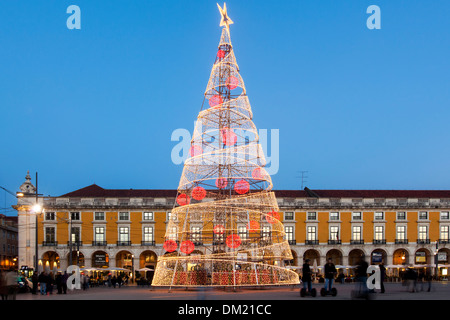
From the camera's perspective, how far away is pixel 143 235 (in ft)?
241

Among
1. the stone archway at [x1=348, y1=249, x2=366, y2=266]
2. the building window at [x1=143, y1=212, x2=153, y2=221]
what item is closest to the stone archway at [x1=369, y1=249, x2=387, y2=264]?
the stone archway at [x1=348, y1=249, x2=366, y2=266]

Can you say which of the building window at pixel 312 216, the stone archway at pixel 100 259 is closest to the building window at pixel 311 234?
the building window at pixel 312 216

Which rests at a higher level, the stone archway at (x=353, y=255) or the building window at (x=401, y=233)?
the building window at (x=401, y=233)

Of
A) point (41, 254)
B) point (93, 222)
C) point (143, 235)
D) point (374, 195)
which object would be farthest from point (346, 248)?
point (41, 254)

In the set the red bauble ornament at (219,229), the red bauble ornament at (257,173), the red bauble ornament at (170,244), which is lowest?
the red bauble ornament at (170,244)

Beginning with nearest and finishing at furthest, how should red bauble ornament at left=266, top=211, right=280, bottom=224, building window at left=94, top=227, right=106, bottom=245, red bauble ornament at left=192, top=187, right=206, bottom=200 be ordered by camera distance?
red bauble ornament at left=192, top=187, right=206, bottom=200, red bauble ornament at left=266, top=211, right=280, bottom=224, building window at left=94, top=227, right=106, bottom=245

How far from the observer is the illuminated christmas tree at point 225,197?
98.5 ft

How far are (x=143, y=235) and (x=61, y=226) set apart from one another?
31.8 feet

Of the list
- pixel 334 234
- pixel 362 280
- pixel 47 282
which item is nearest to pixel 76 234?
pixel 334 234

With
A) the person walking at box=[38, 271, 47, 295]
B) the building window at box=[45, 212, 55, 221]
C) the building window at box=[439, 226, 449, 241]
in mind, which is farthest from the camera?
the building window at box=[439, 226, 449, 241]

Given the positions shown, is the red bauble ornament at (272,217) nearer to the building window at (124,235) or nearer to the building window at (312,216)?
the building window at (312,216)

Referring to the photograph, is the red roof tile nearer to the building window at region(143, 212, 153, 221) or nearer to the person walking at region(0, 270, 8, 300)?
the building window at region(143, 212, 153, 221)

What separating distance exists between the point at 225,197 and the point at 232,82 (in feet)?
20.0

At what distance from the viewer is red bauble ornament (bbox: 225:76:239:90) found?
3216 cm
